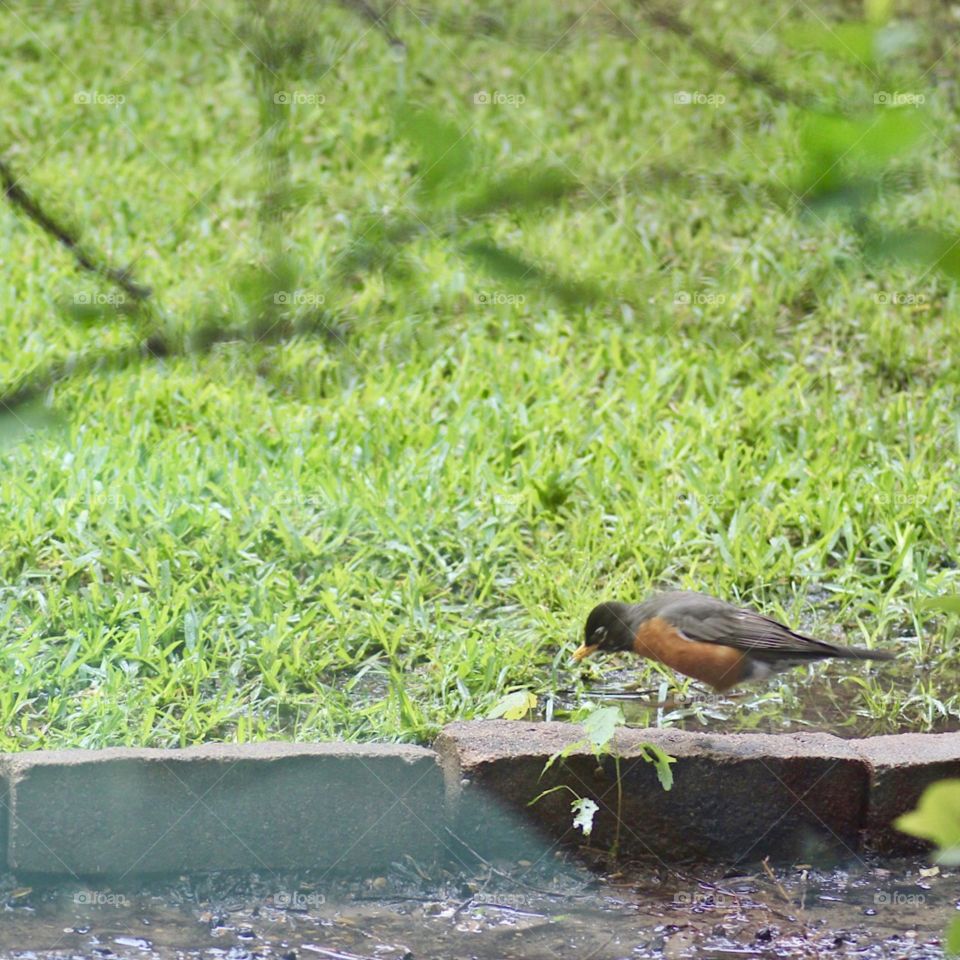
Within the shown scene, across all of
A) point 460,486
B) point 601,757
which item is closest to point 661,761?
point 601,757

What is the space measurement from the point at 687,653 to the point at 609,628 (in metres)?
0.27

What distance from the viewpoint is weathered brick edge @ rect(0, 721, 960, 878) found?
3.46m

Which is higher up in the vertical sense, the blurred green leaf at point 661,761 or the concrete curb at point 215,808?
the blurred green leaf at point 661,761

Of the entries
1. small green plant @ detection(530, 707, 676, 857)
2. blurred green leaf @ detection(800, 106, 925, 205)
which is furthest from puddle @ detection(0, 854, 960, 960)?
blurred green leaf @ detection(800, 106, 925, 205)

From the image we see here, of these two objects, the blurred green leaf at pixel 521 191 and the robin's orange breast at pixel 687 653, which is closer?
the blurred green leaf at pixel 521 191

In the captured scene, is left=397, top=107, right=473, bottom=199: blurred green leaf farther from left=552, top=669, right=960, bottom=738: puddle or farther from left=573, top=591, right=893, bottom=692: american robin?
left=552, top=669, right=960, bottom=738: puddle

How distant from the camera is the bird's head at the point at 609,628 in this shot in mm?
4016

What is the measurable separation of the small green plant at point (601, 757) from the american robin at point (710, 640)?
13.9 inches

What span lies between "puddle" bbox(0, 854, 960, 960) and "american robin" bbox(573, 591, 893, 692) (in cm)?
57

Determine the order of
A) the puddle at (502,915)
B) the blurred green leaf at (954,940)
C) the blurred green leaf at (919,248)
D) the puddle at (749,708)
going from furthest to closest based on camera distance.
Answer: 1. the puddle at (749,708)
2. the puddle at (502,915)
3. the blurred green leaf at (919,248)
4. the blurred green leaf at (954,940)

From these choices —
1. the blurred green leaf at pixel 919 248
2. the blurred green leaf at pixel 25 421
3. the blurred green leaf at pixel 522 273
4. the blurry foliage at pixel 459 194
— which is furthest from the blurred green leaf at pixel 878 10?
the blurred green leaf at pixel 25 421

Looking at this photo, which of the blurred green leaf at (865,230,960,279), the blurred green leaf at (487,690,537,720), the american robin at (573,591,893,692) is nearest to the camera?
the blurred green leaf at (865,230,960,279)

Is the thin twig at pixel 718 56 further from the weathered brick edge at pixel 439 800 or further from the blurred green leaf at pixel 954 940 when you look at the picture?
the weathered brick edge at pixel 439 800

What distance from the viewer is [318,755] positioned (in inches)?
139
